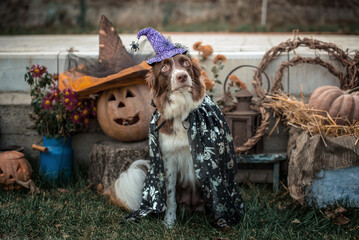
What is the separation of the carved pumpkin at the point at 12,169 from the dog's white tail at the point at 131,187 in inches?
46.0

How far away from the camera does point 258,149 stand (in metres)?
3.74

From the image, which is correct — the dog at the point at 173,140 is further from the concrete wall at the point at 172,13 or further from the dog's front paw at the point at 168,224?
the concrete wall at the point at 172,13

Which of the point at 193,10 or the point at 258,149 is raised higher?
the point at 193,10

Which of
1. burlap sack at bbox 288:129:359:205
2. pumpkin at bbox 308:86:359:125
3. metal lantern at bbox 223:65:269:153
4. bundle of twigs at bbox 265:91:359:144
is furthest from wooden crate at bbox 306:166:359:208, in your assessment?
metal lantern at bbox 223:65:269:153

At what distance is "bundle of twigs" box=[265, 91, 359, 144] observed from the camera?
10.0 feet

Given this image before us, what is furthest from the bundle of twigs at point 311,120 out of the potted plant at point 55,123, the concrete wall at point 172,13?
the concrete wall at point 172,13

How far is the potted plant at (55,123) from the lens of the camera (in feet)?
12.4

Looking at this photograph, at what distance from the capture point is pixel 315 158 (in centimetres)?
304

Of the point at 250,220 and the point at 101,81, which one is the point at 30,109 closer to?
the point at 101,81

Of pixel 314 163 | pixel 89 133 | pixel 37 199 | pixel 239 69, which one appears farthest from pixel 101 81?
pixel 314 163

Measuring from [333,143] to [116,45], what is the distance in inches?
88.0

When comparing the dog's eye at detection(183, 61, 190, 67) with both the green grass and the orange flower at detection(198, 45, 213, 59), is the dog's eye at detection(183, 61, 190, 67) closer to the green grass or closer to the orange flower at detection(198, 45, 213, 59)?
the green grass

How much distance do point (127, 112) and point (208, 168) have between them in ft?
3.90

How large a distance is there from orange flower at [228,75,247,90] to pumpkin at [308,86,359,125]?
796 mm
